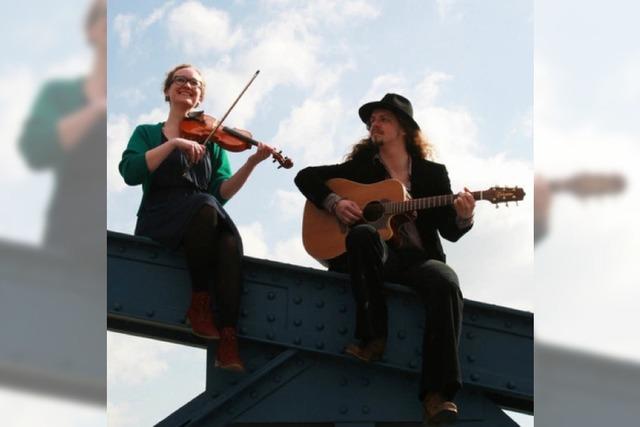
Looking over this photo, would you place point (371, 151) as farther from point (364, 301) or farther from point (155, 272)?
point (155, 272)

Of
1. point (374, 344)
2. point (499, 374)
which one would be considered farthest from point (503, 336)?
point (374, 344)

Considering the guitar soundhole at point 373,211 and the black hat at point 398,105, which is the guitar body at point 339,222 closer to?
the guitar soundhole at point 373,211

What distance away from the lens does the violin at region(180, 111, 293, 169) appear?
18.6ft

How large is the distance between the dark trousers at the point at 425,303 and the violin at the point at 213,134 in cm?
77

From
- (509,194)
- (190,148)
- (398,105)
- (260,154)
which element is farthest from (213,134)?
(509,194)

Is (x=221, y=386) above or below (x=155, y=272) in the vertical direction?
below

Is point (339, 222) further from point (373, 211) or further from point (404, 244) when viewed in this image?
point (404, 244)

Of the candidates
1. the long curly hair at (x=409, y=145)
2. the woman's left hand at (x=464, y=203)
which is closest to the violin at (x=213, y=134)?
the long curly hair at (x=409, y=145)

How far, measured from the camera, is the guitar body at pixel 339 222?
5.66 meters

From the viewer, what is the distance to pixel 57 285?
314cm

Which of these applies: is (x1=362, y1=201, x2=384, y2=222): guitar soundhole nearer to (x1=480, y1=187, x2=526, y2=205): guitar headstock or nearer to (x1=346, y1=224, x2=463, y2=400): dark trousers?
(x1=346, y1=224, x2=463, y2=400): dark trousers

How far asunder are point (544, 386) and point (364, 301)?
5.91ft

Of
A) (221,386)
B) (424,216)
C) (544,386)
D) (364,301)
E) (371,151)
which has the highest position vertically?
(371,151)

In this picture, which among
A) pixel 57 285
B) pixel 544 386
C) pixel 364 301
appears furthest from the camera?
pixel 364 301
